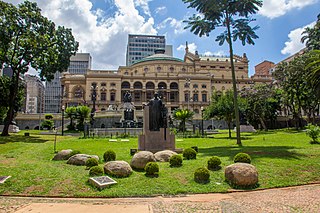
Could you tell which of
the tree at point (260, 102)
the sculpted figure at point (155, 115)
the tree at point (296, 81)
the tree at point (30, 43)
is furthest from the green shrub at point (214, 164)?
the tree at point (260, 102)

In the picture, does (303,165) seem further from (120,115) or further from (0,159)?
(120,115)

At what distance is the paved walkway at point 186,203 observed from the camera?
6355 mm

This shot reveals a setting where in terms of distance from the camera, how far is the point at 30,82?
4700 inches

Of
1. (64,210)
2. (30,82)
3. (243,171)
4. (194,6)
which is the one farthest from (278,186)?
(30,82)

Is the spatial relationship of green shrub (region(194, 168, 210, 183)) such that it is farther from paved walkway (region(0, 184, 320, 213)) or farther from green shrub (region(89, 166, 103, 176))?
green shrub (region(89, 166, 103, 176))

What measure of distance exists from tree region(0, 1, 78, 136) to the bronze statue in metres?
16.2

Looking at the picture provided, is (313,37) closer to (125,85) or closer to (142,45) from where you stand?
(125,85)

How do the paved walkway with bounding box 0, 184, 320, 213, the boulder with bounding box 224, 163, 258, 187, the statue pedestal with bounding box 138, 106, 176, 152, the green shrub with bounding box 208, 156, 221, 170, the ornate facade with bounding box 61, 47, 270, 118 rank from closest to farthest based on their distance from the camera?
the paved walkway with bounding box 0, 184, 320, 213
the boulder with bounding box 224, 163, 258, 187
the green shrub with bounding box 208, 156, 221, 170
the statue pedestal with bounding box 138, 106, 176, 152
the ornate facade with bounding box 61, 47, 270, 118

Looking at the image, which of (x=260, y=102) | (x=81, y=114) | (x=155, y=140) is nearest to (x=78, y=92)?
(x=81, y=114)

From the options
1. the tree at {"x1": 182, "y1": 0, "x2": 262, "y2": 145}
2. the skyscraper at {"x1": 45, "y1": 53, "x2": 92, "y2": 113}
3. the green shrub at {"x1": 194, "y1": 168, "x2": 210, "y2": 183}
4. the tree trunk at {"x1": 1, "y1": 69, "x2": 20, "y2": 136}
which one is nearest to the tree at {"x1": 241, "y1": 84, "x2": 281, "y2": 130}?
the tree at {"x1": 182, "y1": 0, "x2": 262, "y2": 145}

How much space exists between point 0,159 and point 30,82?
398 feet

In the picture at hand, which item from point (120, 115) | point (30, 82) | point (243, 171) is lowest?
point (243, 171)

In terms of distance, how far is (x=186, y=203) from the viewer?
6891 millimetres

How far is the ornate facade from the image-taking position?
80.0 metres
